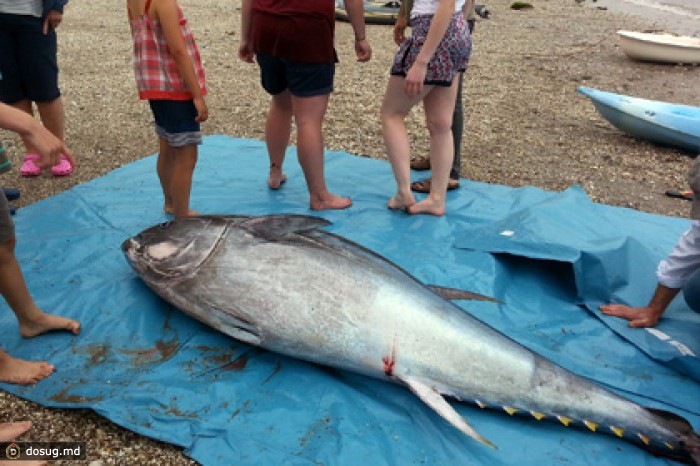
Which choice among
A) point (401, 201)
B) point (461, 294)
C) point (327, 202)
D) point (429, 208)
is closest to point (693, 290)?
point (461, 294)

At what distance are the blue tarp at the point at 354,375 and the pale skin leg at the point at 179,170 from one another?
1.08ft

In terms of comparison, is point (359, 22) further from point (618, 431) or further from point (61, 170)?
point (618, 431)

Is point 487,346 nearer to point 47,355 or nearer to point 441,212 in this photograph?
point 441,212

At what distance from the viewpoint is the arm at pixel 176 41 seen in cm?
288

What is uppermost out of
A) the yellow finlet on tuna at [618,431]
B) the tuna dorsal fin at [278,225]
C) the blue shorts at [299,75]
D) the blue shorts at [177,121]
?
the blue shorts at [299,75]

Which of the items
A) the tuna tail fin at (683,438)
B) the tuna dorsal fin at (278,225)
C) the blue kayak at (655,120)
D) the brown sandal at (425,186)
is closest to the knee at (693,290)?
the tuna tail fin at (683,438)

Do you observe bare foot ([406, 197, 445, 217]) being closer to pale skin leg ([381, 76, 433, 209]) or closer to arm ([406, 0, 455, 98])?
pale skin leg ([381, 76, 433, 209])

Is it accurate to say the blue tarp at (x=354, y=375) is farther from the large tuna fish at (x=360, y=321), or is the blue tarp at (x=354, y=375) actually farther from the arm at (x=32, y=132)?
the arm at (x=32, y=132)

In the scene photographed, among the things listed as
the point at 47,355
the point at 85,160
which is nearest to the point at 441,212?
the point at 47,355

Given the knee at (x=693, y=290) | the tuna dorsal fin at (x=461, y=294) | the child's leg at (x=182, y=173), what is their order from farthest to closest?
1. the child's leg at (x=182, y=173)
2. the tuna dorsal fin at (x=461, y=294)
3. the knee at (x=693, y=290)

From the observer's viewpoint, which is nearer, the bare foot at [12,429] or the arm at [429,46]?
the bare foot at [12,429]

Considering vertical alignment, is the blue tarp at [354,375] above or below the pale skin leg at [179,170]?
below

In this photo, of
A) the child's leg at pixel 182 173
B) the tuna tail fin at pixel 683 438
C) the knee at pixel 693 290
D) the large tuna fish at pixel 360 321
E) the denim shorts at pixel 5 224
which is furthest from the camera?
the child's leg at pixel 182 173

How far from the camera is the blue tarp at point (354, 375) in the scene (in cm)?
214
